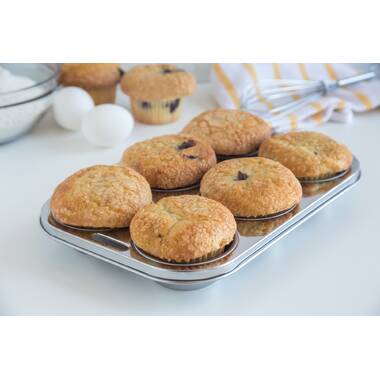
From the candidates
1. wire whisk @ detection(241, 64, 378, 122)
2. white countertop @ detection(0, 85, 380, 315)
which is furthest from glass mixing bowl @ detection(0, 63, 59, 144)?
wire whisk @ detection(241, 64, 378, 122)

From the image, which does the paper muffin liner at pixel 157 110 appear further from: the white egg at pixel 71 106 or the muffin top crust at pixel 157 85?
the white egg at pixel 71 106

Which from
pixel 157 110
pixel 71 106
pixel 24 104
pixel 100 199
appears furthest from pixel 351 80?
pixel 100 199

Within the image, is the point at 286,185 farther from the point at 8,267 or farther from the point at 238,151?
the point at 8,267

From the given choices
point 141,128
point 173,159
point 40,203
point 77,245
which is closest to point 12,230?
point 40,203

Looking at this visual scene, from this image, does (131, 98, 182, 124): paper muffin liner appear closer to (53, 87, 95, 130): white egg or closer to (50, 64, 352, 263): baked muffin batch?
(53, 87, 95, 130): white egg

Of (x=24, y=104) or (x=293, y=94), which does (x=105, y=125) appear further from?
(x=293, y=94)
